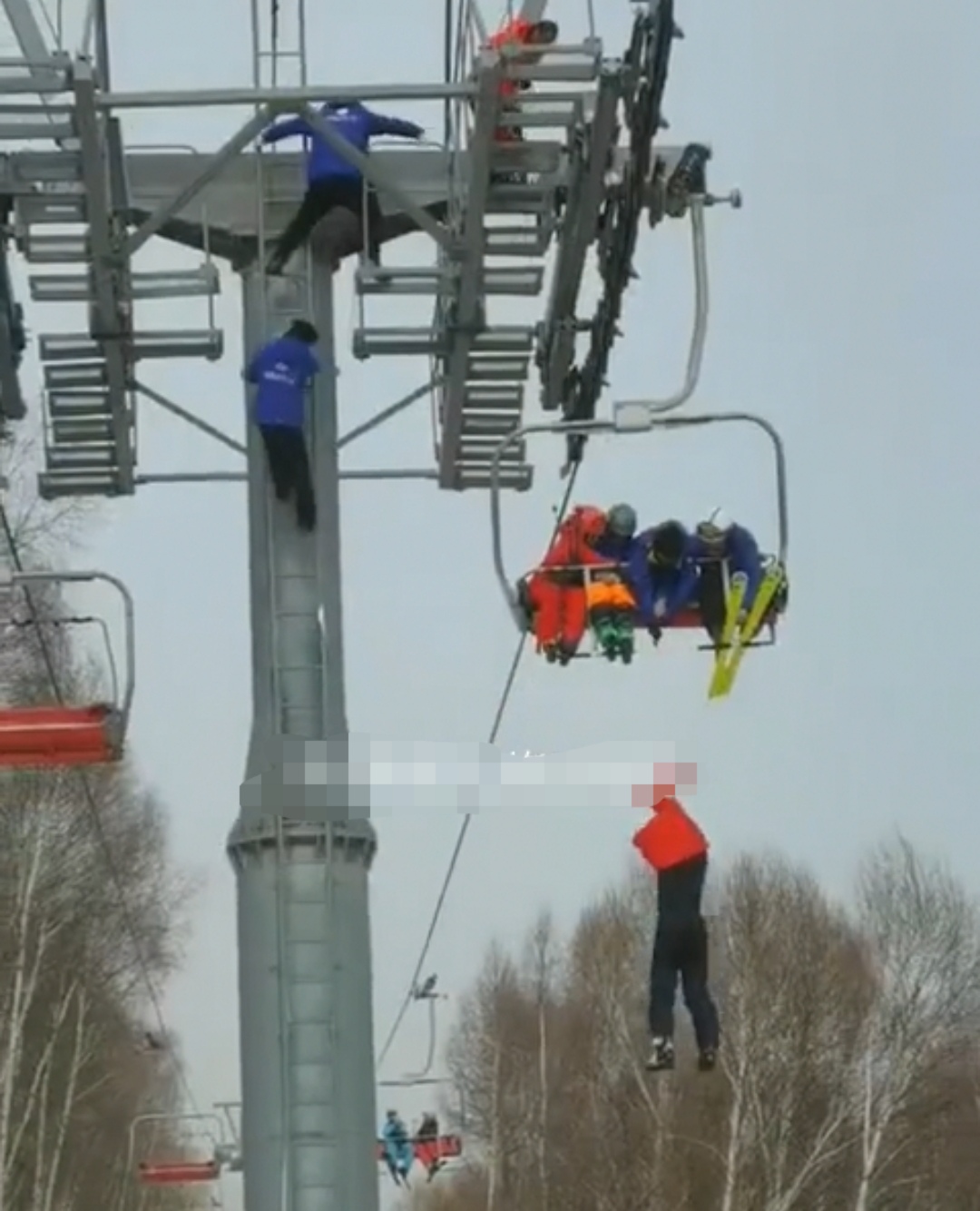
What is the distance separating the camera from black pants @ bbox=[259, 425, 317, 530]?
1071 cm

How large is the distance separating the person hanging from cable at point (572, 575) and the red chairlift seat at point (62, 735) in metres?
1.50

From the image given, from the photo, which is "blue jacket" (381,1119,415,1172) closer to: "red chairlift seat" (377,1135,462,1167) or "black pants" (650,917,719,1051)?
"red chairlift seat" (377,1135,462,1167)

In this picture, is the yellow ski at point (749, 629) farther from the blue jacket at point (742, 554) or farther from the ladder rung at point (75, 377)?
the ladder rung at point (75, 377)

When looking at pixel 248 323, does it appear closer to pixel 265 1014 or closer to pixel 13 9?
pixel 13 9

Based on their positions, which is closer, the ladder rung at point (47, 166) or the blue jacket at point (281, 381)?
the ladder rung at point (47, 166)

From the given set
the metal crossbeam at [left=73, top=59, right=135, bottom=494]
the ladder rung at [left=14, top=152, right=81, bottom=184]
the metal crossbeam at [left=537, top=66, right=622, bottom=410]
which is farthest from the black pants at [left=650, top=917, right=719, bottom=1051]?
the ladder rung at [left=14, top=152, right=81, bottom=184]

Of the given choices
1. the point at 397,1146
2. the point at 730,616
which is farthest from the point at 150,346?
the point at 397,1146

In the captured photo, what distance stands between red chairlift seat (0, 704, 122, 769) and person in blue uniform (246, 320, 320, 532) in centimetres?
147

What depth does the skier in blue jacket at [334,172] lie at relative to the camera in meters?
10.9

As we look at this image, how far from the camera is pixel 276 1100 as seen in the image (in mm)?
10383

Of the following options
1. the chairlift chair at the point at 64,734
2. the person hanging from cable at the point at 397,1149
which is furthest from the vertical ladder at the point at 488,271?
the person hanging from cable at the point at 397,1149

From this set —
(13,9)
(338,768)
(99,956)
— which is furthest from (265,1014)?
(99,956)

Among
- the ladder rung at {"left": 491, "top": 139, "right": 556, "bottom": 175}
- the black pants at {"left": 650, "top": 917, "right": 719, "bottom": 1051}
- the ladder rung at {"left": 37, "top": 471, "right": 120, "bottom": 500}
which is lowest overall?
the black pants at {"left": 650, "top": 917, "right": 719, "bottom": 1051}

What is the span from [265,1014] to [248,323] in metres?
2.84
